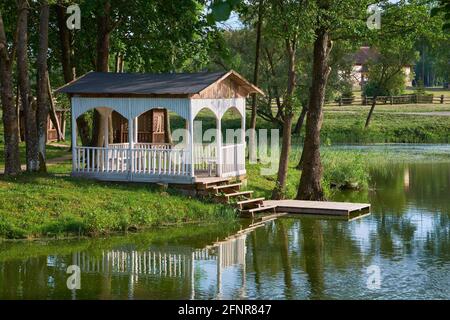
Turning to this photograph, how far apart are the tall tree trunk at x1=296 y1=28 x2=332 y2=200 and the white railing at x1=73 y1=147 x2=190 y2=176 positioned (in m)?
4.99

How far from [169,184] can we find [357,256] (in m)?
8.01

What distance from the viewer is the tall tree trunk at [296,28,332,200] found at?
29.9 meters

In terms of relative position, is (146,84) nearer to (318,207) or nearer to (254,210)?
→ (254,210)

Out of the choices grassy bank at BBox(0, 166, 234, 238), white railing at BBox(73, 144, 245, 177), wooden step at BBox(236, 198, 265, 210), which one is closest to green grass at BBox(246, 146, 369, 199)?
white railing at BBox(73, 144, 245, 177)

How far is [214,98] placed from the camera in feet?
90.3

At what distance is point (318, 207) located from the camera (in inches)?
Answer: 1062

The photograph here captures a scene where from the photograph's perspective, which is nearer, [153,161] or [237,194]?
[153,161]

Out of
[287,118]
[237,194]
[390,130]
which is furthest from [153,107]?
[390,130]

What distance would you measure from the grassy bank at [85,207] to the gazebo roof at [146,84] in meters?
2.82

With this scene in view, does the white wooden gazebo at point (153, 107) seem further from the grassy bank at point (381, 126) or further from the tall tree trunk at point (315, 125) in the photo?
the grassy bank at point (381, 126)

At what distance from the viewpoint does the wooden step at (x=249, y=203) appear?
26.4 m

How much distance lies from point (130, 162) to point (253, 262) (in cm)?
837

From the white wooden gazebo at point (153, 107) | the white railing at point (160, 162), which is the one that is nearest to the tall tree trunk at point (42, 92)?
the white wooden gazebo at point (153, 107)
